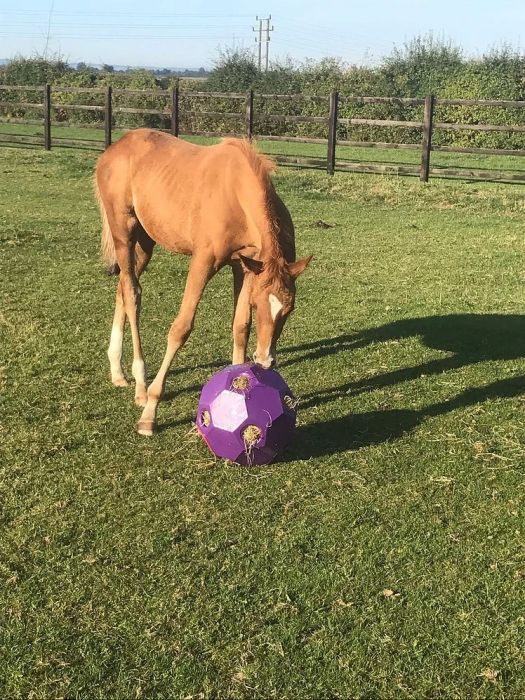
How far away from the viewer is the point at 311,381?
5699mm

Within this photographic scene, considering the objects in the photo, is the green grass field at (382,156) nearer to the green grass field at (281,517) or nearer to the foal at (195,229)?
the green grass field at (281,517)

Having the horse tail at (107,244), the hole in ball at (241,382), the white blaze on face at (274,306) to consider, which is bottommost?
the hole in ball at (241,382)

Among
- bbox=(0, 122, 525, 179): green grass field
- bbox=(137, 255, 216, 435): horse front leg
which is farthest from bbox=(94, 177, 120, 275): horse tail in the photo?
bbox=(0, 122, 525, 179): green grass field

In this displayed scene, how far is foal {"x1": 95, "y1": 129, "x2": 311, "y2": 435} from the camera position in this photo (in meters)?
4.29

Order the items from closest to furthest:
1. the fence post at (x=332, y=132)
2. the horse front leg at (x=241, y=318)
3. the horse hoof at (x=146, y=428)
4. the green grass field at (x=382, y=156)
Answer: the horse hoof at (x=146, y=428)
the horse front leg at (x=241, y=318)
the fence post at (x=332, y=132)
the green grass field at (x=382, y=156)

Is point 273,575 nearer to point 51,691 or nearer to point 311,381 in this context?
point 51,691

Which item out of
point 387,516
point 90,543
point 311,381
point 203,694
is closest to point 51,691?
point 203,694

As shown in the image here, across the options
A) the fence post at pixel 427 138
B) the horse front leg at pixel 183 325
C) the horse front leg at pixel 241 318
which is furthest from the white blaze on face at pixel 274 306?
the fence post at pixel 427 138

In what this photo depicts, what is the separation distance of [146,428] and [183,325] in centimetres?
71

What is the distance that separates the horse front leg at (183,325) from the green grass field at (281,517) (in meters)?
0.14

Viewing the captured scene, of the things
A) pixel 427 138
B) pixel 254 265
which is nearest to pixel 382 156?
pixel 427 138

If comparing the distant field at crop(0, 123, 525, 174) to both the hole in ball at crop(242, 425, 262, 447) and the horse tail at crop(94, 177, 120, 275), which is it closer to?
the horse tail at crop(94, 177, 120, 275)

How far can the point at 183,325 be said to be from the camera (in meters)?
4.78

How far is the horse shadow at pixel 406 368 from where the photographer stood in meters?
4.73
